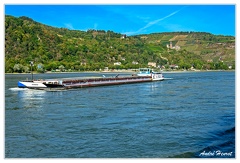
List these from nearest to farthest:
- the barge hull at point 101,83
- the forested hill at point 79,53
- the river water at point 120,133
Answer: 1. the river water at point 120,133
2. the barge hull at point 101,83
3. the forested hill at point 79,53

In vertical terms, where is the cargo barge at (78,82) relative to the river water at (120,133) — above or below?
above

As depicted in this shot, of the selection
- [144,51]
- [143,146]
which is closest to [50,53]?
[144,51]

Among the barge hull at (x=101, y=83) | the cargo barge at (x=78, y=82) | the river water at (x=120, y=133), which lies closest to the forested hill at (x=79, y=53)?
the cargo barge at (x=78, y=82)

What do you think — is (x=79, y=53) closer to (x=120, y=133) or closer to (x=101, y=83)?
(x=101, y=83)

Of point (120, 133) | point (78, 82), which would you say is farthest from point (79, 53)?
point (120, 133)

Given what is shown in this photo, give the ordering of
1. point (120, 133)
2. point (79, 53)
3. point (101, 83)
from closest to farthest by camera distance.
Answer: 1. point (120, 133)
2. point (101, 83)
3. point (79, 53)

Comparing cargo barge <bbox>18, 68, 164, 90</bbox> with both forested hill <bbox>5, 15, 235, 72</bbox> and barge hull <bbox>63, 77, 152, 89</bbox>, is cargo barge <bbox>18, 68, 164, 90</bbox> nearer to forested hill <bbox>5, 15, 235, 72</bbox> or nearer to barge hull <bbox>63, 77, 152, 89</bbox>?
barge hull <bbox>63, 77, 152, 89</bbox>

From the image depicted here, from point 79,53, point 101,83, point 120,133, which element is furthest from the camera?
point 79,53

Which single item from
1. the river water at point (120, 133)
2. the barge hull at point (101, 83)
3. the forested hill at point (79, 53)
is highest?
the forested hill at point (79, 53)

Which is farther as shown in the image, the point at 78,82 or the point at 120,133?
the point at 78,82

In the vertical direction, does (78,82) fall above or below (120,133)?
above

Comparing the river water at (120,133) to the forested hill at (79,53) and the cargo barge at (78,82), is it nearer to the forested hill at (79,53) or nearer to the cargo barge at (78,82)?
the cargo barge at (78,82)

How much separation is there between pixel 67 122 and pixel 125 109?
16.6 ft

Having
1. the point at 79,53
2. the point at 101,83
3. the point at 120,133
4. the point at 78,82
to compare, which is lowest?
the point at 120,133
